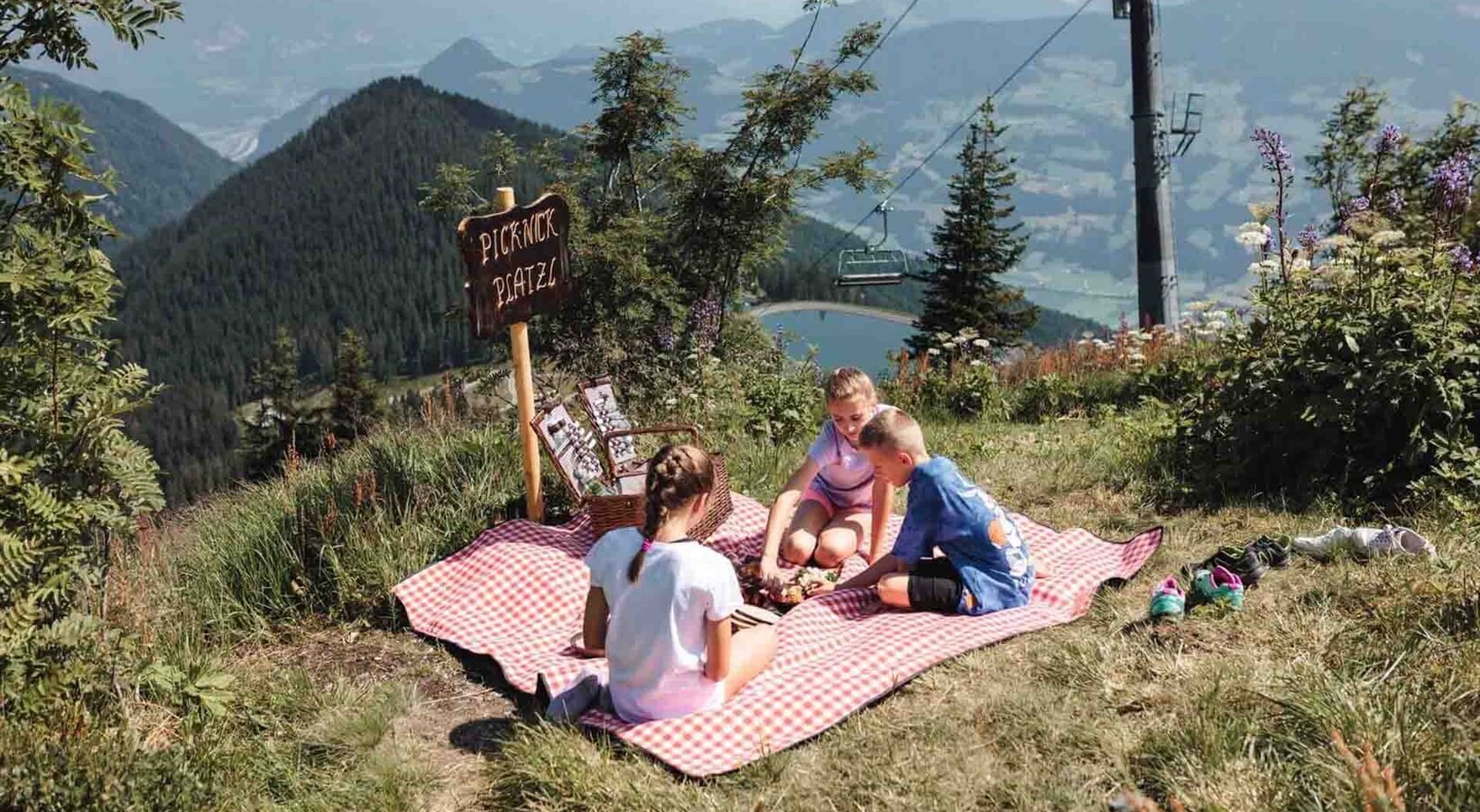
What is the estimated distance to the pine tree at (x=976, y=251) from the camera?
38.4 m

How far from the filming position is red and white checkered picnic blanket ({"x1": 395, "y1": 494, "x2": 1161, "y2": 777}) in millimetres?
3682

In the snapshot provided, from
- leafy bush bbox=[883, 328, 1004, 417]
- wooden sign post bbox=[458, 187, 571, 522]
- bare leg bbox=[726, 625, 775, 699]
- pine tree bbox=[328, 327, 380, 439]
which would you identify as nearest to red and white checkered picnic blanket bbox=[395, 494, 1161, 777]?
bare leg bbox=[726, 625, 775, 699]

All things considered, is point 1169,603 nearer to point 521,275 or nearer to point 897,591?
point 897,591

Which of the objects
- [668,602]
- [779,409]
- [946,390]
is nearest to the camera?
[668,602]

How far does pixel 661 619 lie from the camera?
3.63m

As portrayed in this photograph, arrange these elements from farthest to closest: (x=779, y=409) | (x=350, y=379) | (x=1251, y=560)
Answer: (x=350, y=379)
(x=779, y=409)
(x=1251, y=560)

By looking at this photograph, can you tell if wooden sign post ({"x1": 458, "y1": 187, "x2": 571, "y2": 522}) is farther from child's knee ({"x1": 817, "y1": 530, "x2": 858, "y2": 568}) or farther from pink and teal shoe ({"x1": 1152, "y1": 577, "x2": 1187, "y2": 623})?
pink and teal shoe ({"x1": 1152, "y1": 577, "x2": 1187, "y2": 623})

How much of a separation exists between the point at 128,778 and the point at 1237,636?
3875mm

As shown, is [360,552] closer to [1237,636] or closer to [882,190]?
[1237,636]

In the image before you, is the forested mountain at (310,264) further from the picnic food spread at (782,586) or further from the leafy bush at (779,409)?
the picnic food spread at (782,586)

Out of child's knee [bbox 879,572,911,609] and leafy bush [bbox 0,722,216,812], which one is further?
child's knee [bbox 879,572,911,609]

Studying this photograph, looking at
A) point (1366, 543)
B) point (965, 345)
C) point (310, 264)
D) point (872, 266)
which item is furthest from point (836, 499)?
point (310, 264)

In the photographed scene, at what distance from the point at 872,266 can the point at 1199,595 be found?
21.1 metres

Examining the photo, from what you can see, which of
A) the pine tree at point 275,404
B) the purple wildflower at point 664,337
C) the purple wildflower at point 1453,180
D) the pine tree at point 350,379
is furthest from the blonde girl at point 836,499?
the pine tree at point 275,404
